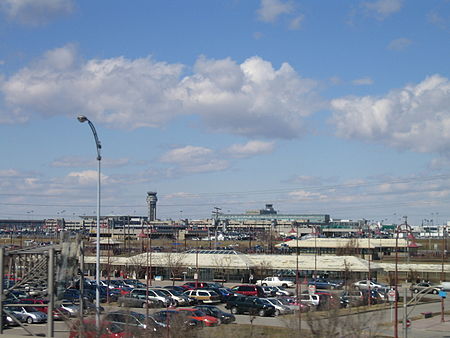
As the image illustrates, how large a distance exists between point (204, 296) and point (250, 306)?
329 inches

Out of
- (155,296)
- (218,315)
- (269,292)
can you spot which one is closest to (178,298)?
(155,296)

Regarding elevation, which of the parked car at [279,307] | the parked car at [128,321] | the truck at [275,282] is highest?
the parked car at [128,321]

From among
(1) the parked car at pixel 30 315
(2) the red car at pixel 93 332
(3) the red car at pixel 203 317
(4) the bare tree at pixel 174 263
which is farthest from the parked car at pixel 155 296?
(2) the red car at pixel 93 332

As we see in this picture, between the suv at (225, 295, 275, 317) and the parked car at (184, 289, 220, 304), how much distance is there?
19.3ft

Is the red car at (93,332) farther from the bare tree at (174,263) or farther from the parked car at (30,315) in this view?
the bare tree at (174,263)

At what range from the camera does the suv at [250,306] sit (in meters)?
44.6

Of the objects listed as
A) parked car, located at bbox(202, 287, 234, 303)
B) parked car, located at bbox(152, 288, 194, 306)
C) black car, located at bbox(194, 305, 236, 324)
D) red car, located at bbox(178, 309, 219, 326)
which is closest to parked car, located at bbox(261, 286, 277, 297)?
parked car, located at bbox(202, 287, 234, 303)

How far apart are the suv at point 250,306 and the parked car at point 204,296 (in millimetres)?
5882

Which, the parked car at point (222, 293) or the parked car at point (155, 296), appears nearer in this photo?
the parked car at point (155, 296)

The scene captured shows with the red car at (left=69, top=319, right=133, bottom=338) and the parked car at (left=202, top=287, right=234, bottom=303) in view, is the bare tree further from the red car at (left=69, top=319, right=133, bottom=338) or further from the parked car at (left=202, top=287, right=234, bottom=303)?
the red car at (left=69, top=319, right=133, bottom=338)

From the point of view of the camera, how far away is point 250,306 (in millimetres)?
45062

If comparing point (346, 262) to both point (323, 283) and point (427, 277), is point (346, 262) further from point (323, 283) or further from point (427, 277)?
point (427, 277)

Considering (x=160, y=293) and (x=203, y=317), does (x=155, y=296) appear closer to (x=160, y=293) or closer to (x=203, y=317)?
(x=160, y=293)

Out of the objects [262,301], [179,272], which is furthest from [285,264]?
[262,301]
